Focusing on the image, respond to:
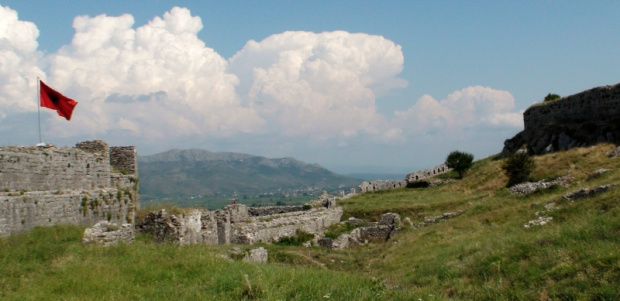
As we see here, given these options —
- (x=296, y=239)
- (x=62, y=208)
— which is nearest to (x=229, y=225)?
(x=296, y=239)

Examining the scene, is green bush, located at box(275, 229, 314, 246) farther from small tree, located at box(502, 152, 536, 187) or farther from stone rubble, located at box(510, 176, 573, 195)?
small tree, located at box(502, 152, 536, 187)

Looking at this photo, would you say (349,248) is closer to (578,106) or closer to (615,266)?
(615,266)

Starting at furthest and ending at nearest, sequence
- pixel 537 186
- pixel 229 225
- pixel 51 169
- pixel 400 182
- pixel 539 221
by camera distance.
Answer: pixel 400 182
pixel 537 186
pixel 229 225
pixel 539 221
pixel 51 169

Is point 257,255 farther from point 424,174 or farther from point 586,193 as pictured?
point 424,174

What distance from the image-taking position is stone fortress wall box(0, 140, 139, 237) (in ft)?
39.5

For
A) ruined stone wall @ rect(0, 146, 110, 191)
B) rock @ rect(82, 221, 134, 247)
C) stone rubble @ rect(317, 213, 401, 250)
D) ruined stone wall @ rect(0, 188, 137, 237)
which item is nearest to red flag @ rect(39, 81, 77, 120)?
ruined stone wall @ rect(0, 146, 110, 191)

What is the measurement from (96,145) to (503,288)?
13.6 meters

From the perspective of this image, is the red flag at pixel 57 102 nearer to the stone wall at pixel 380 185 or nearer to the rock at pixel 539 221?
the rock at pixel 539 221

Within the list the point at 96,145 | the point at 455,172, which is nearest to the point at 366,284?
the point at 96,145

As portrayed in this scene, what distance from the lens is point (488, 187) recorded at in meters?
33.2

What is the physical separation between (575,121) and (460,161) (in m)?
10.8

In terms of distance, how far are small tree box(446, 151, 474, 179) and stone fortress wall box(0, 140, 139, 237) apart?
104 ft

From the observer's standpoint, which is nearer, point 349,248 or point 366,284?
point 366,284

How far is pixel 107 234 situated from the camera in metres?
12.3
